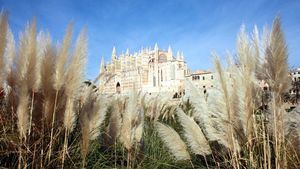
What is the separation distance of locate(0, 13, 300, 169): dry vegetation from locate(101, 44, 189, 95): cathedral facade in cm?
6988

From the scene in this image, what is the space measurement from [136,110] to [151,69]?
270 ft

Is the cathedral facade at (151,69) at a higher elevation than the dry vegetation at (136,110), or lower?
higher

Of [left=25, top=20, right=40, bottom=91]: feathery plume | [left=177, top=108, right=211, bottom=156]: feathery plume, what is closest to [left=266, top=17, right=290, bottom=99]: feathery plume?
[left=177, top=108, right=211, bottom=156]: feathery plume

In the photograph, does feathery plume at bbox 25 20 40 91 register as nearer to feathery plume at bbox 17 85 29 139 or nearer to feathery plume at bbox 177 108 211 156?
feathery plume at bbox 17 85 29 139

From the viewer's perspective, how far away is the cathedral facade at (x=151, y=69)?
251 ft

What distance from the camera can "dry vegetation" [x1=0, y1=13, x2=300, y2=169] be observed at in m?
2.16

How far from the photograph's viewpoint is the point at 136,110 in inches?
103

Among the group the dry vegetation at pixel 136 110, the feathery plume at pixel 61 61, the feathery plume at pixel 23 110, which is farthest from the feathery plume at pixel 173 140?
the feathery plume at pixel 23 110

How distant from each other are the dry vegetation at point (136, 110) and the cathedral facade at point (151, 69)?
69878 mm

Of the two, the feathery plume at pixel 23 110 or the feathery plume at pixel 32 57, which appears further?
the feathery plume at pixel 32 57

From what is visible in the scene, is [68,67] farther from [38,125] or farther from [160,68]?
[160,68]

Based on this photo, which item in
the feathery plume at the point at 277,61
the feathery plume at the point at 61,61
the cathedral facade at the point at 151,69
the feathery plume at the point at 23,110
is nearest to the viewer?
the feathery plume at the point at 277,61

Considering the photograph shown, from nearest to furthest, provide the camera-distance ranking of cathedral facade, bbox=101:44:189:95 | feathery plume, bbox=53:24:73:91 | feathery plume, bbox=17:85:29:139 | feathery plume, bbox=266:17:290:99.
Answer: feathery plume, bbox=266:17:290:99
feathery plume, bbox=17:85:29:139
feathery plume, bbox=53:24:73:91
cathedral facade, bbox=101:44:189:95

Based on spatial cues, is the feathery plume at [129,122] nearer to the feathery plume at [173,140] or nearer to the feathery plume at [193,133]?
the feathery plume at [173,140]
